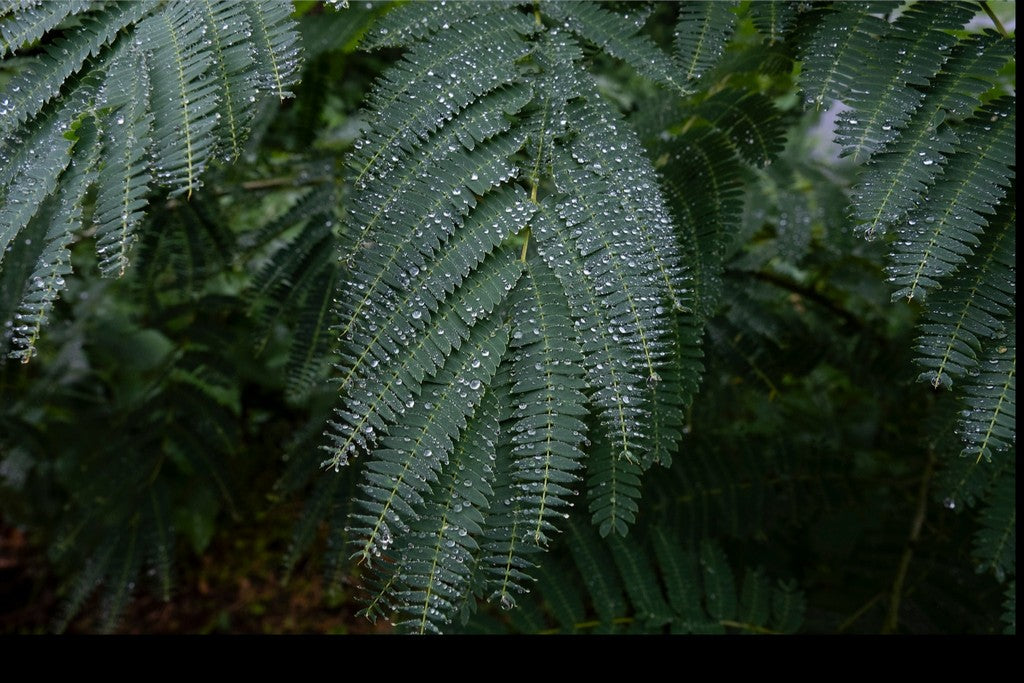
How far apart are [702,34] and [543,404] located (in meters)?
0.69

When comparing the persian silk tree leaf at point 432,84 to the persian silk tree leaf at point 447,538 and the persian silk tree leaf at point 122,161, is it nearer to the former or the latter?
the persian silk tree leaf at point 122,161

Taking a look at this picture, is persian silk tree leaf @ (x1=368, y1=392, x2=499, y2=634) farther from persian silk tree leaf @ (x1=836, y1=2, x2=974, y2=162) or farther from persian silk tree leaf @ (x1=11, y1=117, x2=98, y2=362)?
persian silk tree leaf @ (x1=836, y1=2, x2=974, y2=162)

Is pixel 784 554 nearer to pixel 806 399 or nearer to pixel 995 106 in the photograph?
pixel 806 399

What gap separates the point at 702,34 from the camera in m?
1.11

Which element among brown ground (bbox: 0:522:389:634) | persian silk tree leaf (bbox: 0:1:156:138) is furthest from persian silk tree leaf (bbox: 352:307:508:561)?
brown ground (bbox: 0:522:389:634)

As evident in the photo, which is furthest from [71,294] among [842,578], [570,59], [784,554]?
[842,578]

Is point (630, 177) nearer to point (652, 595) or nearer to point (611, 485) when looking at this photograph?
point (611, 485)

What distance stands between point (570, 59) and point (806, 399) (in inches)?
68.9

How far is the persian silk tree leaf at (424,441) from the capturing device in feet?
2.46

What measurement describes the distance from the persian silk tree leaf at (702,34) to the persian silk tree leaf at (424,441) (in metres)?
0.57

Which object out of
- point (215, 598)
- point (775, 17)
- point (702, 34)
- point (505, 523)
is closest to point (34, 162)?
point (505, 523)

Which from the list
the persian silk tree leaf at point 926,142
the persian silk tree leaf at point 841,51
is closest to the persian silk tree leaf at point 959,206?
the persian silk tree leaf at point 926,142

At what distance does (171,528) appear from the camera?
69.7 inches

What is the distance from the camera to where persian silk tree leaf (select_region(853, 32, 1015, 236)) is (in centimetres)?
88
